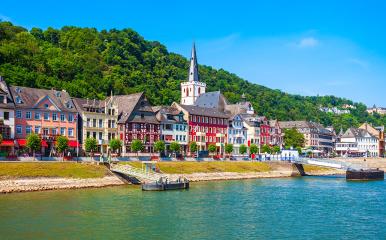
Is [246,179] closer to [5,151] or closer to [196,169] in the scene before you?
[196,169]

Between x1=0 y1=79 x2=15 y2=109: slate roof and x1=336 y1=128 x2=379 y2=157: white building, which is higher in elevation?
x1=0 y1=79 x2=15 y2=109: slate roof

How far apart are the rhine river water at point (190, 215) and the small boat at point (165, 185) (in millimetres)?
1713

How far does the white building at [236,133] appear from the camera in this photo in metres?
125

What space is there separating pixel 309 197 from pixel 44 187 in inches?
1315

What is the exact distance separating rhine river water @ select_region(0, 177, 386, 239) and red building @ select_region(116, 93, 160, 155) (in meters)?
31.3

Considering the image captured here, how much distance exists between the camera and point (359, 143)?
193 m

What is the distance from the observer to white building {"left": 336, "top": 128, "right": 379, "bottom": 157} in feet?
629

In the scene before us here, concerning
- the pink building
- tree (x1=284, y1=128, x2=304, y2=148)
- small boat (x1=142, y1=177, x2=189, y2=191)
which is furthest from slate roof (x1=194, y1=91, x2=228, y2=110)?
small boat (x1=142, y1=177, x2=189, y2=191)

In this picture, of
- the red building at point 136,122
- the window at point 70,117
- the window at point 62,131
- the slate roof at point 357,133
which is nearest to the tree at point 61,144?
the window at point 62,131

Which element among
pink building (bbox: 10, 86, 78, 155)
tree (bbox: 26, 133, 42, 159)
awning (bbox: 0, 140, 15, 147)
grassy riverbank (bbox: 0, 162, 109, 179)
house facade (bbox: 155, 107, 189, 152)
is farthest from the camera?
house facade (bbox: 155, 107, 189, 152)

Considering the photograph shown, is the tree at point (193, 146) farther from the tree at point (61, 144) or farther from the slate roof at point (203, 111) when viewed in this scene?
the tree at point (61, 144)

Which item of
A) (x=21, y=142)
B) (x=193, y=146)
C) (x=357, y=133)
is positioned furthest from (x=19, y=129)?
(x=357, y=133)

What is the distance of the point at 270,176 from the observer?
320ft

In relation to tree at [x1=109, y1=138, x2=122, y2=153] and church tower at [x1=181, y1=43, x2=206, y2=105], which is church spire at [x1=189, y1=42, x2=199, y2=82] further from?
tree at [x1=109, y1=138, x2=122, y2=153]
